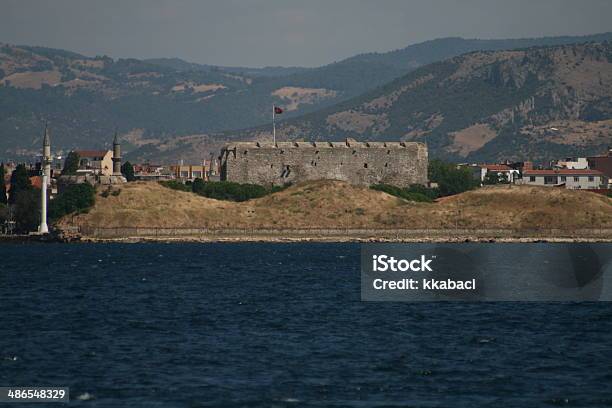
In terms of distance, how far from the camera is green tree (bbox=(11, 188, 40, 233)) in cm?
15088

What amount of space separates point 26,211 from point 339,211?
32.5 meters

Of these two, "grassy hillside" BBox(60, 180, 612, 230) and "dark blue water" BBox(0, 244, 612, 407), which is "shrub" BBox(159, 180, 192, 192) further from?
"dark blue water" BBox(0, 244, 612, 407)

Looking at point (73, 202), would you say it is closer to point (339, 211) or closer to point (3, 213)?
point (3, 213)

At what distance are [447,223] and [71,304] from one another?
8725 cm

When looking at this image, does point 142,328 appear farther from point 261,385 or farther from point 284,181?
point 284,181

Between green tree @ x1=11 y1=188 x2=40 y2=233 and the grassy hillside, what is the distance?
15.3 ft

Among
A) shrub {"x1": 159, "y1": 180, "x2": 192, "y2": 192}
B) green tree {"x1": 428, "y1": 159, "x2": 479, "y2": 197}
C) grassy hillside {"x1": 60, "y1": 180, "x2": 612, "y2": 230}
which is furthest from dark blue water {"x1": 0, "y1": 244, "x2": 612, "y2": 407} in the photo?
green tree {"x1": 428, "y1": 159, "x2": 479, "y2": 197}

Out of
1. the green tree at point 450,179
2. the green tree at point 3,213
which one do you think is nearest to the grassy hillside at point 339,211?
the green tree at point 3,213

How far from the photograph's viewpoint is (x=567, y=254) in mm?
121188

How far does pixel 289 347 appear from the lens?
52.3 m

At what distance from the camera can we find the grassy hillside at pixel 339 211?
497 feet

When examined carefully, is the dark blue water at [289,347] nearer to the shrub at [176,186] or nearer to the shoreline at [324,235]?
the shoreline at [324,235]

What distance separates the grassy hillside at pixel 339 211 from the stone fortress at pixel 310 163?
31.2ft

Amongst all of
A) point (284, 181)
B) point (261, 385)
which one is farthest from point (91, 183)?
point (261, 385)
